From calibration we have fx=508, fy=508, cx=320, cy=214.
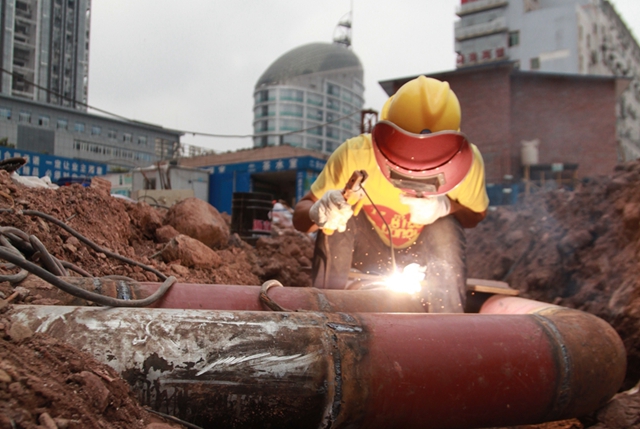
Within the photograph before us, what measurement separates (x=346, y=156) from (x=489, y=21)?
150 feet

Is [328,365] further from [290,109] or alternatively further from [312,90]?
[312,90]

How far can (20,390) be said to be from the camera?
111 centimetres

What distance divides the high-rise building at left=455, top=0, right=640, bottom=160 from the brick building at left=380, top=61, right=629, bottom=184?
51.8ft

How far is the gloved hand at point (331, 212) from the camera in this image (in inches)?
114

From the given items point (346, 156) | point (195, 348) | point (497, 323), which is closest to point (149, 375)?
point (195, 348)

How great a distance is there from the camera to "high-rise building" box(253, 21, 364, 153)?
40.1 metres

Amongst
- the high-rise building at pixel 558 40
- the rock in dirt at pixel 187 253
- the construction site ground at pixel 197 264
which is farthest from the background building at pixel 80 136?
the high-rise building at pixel 558 40

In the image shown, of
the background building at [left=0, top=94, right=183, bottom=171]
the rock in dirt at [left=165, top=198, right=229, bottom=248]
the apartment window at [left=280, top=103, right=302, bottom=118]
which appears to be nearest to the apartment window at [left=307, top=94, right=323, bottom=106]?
the apartment window at [left=280, top=103, right=302, bottom=118]

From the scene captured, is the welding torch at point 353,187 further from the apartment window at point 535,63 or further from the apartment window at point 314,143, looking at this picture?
the apartment window at point 535,63

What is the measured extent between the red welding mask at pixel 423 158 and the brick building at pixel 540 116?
18.2 m

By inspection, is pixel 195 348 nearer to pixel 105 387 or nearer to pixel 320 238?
pixel 105 387

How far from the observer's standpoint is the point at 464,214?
315 centimetres

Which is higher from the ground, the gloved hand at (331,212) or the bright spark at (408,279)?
the gloved hand at (331,212)

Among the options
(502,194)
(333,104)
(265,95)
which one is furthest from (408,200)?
(265,95)
